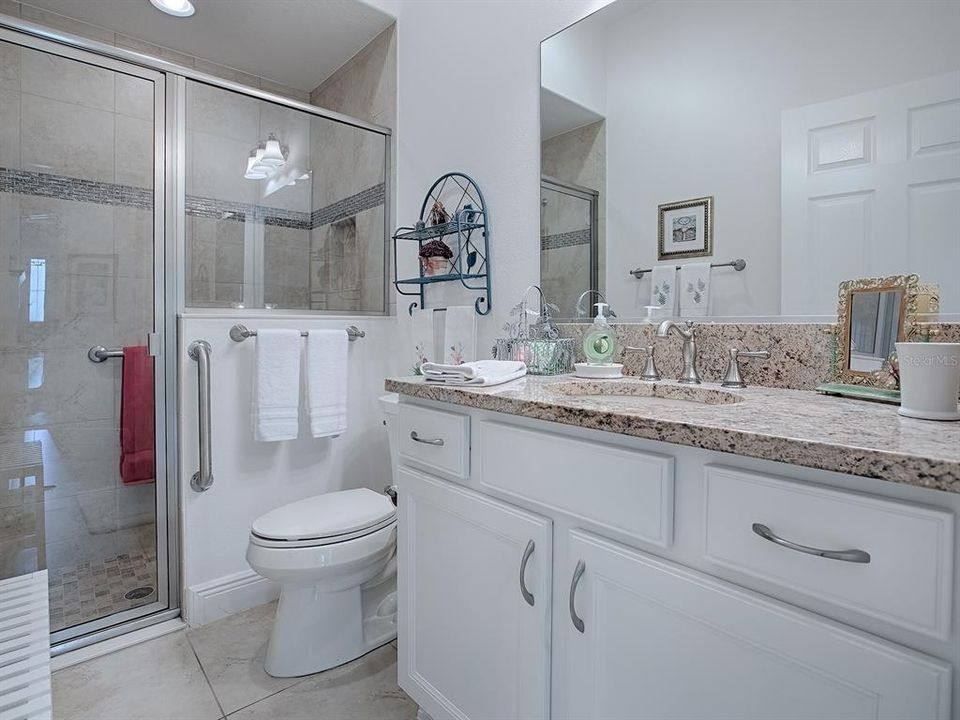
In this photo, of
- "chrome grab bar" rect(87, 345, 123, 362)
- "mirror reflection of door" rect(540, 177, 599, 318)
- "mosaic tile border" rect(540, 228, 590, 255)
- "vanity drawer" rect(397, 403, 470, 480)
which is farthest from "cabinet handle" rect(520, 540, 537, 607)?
"chrome grab bar" rect(87, 345, 123, 362)

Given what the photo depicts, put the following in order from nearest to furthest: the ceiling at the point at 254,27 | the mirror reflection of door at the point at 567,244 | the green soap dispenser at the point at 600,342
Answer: the green soap dispenser at the point at 600,342 < the mirror reflection of door at the point at 567,244 < the ceiling at the point at 254,27

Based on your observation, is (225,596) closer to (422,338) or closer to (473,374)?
(422,338)

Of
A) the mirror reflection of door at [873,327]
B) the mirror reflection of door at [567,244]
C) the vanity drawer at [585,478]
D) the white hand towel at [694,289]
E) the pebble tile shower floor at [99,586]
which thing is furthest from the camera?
the pebble tile shower floor at [99,586]

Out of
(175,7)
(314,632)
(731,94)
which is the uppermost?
(175,7)

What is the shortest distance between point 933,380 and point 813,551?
1.29ft

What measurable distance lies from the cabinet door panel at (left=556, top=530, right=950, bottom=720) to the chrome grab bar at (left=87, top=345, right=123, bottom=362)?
167cm

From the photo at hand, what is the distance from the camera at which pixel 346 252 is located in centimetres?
234

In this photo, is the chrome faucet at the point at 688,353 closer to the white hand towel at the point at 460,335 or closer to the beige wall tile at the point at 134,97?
the white hand towel at the point at 460,335

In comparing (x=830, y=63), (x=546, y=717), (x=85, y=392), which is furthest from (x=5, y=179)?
(x=830, y=63)

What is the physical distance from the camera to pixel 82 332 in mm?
1739

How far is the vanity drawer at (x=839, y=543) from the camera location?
0.54 meters

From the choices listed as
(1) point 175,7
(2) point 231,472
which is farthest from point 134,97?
(2) point 231,472

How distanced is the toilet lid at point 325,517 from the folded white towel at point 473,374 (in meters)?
Result: 0.58

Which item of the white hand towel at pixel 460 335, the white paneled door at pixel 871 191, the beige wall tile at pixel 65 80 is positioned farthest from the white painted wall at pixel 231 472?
the white paneled door at pixel 871 191
